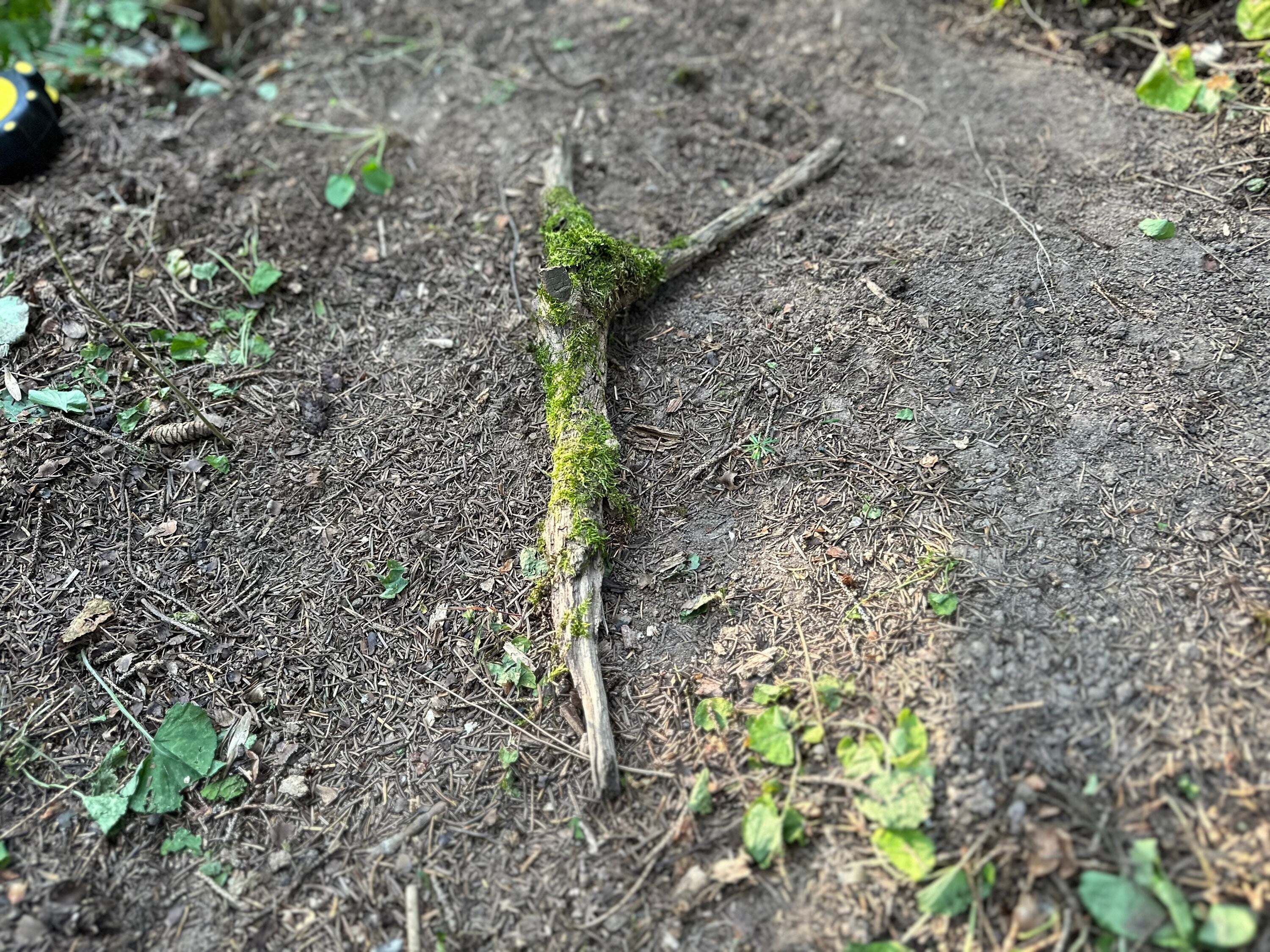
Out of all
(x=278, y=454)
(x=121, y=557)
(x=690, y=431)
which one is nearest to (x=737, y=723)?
(x=690, y=431)

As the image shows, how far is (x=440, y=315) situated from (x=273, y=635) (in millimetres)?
1512

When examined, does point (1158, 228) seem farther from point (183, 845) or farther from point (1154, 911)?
point (183, 845)

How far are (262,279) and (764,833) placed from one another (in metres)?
3.04

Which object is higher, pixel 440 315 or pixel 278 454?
pixel 440 315

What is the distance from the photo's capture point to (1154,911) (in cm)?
187

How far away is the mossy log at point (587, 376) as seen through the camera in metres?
2.50

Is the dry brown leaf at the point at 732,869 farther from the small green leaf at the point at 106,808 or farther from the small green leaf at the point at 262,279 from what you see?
the small green leaf at the point at 262,279

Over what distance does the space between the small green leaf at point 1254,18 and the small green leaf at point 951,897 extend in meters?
3.79

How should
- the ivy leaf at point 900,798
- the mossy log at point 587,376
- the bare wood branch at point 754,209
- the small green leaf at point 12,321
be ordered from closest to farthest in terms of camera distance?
the ivy leaf at point 900,798 → the mossy log at point 587,376 → the small green leaf at point 12,321 → the bare wood branch at point 754,209

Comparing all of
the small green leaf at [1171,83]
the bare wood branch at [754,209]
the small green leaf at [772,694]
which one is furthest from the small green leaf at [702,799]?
the small green leaf at [1171,83]

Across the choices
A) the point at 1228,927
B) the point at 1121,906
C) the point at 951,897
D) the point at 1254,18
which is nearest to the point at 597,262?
the point at 951,897

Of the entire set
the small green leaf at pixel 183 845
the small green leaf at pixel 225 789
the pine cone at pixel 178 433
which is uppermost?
the pine cone at pixel 178 433

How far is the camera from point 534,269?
353 cm

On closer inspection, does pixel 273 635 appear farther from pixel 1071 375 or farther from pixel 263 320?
pixel 1071 375
